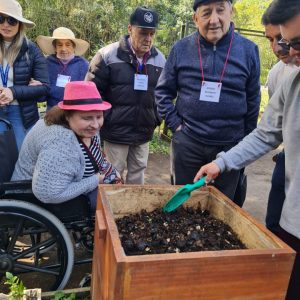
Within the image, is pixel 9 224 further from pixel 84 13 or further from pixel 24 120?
pixel 84 13

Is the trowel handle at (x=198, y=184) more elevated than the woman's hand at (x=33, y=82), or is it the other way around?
the woman's hand at (x=33, y=82)

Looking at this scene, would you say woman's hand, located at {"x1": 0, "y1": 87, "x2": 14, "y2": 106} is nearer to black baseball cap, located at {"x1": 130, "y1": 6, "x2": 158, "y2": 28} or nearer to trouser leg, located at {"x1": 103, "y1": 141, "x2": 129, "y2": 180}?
trouser leg, located at {"x1": 103, "y1": 141, "x2": 129, "y2": 180}

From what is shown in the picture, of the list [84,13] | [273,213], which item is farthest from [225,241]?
[84,13]

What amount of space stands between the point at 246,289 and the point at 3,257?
4.48 ft

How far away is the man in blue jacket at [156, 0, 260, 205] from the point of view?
2.30 m

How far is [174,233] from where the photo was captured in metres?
1.55

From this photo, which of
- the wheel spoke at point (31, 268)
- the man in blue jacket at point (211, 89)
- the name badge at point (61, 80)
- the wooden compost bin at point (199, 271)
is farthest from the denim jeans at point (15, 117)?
the wooden compost bin at point (199, 271)

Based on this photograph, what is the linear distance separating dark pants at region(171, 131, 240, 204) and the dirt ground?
1.54 meters

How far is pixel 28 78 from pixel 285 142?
2105mm

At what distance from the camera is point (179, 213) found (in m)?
1.75

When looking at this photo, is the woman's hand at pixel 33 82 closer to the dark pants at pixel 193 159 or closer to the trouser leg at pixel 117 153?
the trouser leg at pixel 117 153

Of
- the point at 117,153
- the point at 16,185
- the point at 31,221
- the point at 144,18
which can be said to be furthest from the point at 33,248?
the point at 144,18

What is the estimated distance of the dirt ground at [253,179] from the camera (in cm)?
411

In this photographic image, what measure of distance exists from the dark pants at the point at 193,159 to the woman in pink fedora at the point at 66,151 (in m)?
0.54
